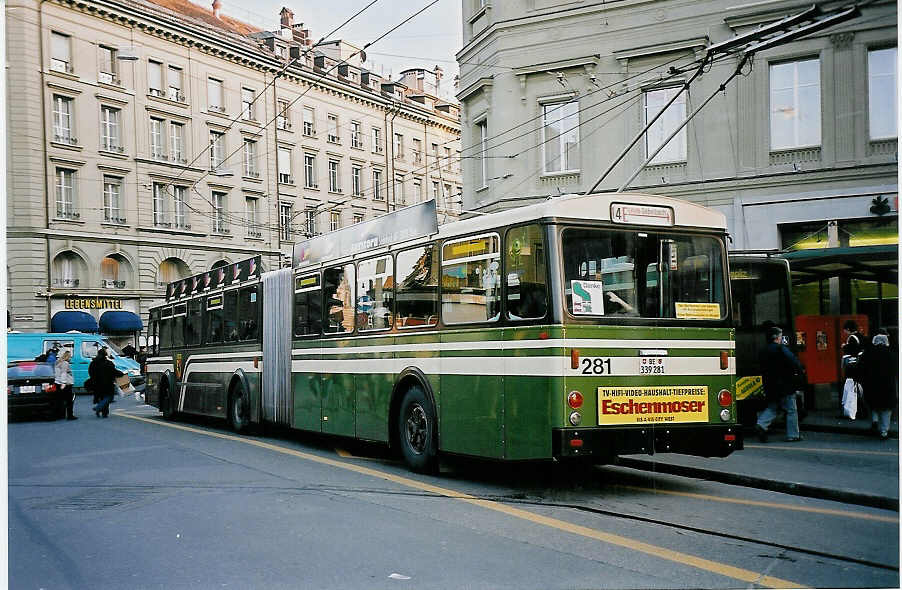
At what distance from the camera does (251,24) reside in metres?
14.8

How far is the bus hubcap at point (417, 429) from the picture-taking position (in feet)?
36.3

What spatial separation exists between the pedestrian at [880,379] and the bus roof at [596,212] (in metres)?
5.09

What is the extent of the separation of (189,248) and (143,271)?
4.07 feet

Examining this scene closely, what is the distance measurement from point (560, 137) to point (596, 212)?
14899mm

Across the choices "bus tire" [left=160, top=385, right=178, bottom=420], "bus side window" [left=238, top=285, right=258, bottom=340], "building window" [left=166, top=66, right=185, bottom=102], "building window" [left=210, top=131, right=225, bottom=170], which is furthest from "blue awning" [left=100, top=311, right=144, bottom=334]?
"bus side window" [left=238, top=285, right=258, bottom=340]

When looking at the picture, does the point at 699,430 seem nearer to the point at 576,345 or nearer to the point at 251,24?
the point at 576,345

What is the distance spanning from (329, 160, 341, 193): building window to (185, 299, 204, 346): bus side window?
6766 millimetres

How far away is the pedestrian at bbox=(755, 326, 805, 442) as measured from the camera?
1385 centimetres

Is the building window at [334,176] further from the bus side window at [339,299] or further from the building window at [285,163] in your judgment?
the bus side window at [339,299]

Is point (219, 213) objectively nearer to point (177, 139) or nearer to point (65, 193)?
point (177, 139)

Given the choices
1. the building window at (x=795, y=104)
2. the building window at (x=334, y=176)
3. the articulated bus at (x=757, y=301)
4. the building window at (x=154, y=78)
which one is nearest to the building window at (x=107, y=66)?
the building window at (x=154, y=78)

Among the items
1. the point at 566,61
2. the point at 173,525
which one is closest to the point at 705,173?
the point at 566,61

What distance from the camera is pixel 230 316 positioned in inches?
707

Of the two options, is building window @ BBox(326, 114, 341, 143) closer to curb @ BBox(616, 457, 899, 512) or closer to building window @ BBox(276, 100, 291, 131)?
building window @ BBox(276, 100, 291, 131)
